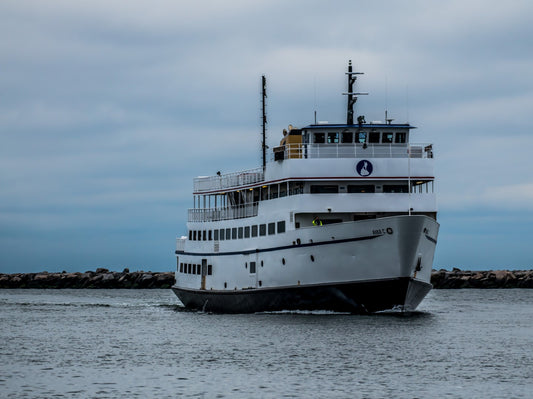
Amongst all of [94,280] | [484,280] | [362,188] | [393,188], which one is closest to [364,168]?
[362,188]

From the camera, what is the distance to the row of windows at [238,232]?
152 feet

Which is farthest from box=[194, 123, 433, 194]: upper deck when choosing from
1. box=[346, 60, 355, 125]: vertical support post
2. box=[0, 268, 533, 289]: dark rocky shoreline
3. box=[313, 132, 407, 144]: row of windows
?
box=[0, 268, 533, 289]: dark rocky shoreline

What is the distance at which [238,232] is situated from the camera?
5075 cm

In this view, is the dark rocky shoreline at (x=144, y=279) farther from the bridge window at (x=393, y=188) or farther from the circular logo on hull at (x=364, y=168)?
the circular logo on hull at (x=364, y=168)

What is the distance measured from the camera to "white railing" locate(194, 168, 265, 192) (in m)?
51.2

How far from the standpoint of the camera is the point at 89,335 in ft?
139

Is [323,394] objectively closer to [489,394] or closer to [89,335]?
[489,394]

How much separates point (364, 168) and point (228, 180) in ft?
40.3

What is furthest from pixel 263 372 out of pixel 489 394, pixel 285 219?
pixel 285 219

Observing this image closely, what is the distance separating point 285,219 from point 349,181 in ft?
12.3

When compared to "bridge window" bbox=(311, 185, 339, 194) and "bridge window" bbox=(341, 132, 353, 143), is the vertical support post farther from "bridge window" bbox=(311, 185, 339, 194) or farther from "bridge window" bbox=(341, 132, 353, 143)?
"bridge window" bbox=(311, 185, 339, 194)

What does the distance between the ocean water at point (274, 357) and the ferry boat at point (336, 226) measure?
128 centimetres

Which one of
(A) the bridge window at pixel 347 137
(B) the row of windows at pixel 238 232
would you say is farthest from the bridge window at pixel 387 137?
(B) the row of windows at pixel 238 232

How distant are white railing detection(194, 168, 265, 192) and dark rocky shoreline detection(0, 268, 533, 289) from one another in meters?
49.8
